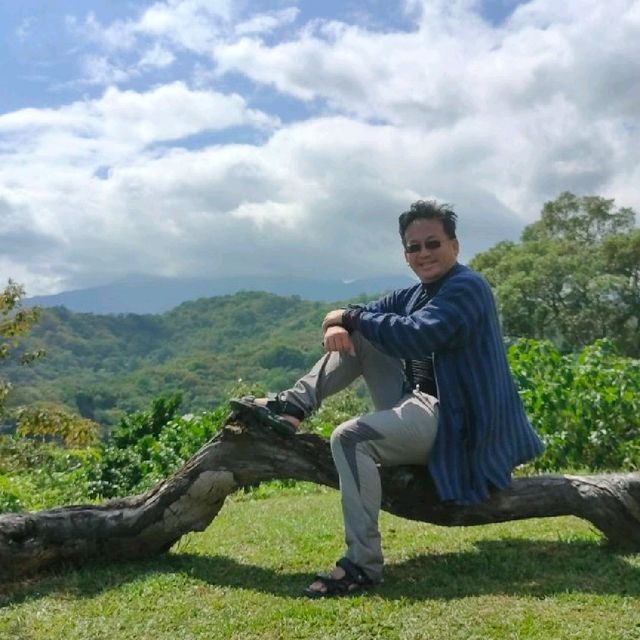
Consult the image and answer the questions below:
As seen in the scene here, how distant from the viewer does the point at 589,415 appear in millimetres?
10133

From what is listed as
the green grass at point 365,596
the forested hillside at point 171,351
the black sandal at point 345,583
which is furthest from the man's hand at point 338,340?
the forested hillside at point 171,351

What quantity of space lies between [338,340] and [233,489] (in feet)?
4.45

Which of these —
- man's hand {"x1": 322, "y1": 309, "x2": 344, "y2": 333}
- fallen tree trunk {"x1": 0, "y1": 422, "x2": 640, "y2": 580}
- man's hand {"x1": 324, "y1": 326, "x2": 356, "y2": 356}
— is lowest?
fallen tree trunk {"x1": 0, "y1": 422, "x2": 640, "y2": 580}

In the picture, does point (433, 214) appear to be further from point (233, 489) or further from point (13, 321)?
point (13, 321)

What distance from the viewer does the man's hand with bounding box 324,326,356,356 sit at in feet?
16.2

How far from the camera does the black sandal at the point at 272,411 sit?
5.14 meters

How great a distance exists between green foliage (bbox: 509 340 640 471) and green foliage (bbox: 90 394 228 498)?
17.9 ft

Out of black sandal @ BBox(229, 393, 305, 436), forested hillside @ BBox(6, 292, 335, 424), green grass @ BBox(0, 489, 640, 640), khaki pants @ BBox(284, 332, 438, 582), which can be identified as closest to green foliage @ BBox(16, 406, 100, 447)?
green grass @ BBox(0, 489, 640, 640)

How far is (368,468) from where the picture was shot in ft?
15.8

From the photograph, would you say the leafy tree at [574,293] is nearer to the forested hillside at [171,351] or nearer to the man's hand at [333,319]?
the man's hand at [333,319]

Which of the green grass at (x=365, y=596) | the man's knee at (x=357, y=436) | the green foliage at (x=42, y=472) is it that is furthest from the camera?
the green foliage at (x=42, y=472)

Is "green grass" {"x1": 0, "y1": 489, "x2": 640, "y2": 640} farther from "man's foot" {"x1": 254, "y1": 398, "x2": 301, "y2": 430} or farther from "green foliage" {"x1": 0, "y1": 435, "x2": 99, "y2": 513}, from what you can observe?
"green foliage" {"x1": 0, "y1": 435, "x2": 99, "y2": 513}

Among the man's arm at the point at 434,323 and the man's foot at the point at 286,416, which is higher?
the man's arm at the point at 434,323

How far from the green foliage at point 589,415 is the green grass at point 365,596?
3.84 metres
